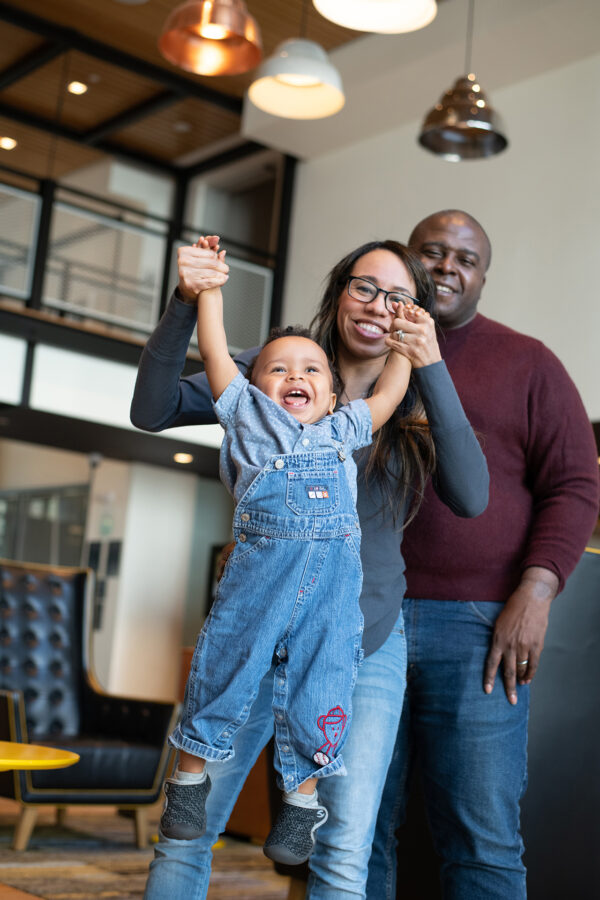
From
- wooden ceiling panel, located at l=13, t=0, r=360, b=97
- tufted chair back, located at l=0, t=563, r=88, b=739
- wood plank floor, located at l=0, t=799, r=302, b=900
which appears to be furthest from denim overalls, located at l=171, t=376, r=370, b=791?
wooden ceiling panel, located at l=13, t=0, r=360, b=97

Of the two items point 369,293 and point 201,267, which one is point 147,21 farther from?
point 201,267

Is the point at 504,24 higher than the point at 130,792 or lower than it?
higher

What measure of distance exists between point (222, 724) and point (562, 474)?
85 centimetres

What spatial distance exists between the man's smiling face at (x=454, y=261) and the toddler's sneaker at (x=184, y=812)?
107 centimetres

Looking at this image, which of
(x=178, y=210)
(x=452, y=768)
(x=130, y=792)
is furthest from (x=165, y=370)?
(x=178, y=210)

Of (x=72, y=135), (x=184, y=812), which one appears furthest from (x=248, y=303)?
(x=184, y=812)

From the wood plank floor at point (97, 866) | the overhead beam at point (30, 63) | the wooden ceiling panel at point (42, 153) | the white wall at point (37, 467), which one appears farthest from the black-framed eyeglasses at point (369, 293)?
the white wall at point (37, 467)

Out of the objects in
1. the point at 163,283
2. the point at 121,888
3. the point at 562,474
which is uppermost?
the point at 163,283

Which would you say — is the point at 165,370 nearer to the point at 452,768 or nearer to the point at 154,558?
the point at 452,768

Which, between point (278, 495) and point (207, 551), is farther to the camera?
point (207, 551)

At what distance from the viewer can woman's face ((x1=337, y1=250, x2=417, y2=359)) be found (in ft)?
5.47

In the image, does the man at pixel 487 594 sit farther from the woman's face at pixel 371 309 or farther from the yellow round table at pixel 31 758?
the yellow round table at pixel 31 758

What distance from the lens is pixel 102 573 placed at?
949 cm

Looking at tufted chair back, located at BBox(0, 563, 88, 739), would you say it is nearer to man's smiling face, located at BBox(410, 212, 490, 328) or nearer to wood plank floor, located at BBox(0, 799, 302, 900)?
wood plank floor, located at BBox(0, 799, 302, 900)
